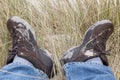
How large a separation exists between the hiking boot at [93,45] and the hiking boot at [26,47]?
0.24 feet

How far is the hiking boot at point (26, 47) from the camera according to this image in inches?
58.6

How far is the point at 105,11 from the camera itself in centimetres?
165

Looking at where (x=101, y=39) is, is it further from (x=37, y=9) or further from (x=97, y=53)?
(x=37, y=9)

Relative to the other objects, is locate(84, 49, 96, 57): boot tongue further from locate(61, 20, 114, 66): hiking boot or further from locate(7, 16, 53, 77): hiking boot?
locate(7, 16, 53, 77): hiking boot

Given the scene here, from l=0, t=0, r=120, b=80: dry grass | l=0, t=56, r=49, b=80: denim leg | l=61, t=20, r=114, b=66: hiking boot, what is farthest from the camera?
l=0, t=0, r=120, b=80: dry grass

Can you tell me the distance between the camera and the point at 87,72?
53.6 inches

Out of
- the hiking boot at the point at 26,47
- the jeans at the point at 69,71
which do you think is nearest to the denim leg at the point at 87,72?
the jeans at the point at 69,71

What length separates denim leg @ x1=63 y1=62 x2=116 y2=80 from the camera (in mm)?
1333

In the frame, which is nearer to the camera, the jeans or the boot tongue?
the jeans

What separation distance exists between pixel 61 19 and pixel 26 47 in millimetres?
233

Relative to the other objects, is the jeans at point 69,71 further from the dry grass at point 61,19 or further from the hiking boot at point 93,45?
the dry grass at point 61,19

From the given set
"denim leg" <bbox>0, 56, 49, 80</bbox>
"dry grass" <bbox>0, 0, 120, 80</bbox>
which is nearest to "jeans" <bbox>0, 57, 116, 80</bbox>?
"denim leg" <bbox>0, 56, 49, 80</bbox>

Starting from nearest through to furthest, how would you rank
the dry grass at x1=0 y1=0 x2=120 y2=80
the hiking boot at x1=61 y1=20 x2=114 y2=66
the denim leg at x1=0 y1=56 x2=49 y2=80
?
the denim leg at x1=0 y1=56 x2=49 y2=80 → the hiking boot at x1=61 y1=20 x2=114 y2=66 → the dry grass at x1=0 y1=0 x2=120 y2=80

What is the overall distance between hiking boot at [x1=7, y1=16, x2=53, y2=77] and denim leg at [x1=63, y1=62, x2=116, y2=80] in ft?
0.38
